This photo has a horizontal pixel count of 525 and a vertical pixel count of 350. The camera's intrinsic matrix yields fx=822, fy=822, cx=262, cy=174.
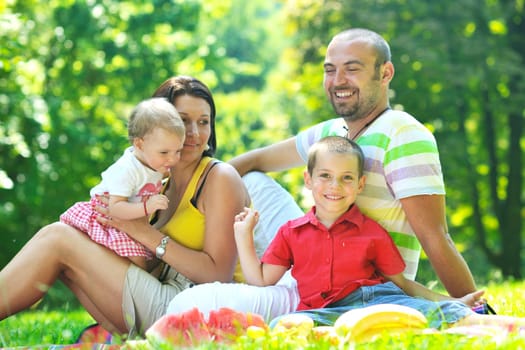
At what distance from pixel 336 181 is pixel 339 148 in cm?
16

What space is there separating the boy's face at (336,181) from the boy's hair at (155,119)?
28.4 inches

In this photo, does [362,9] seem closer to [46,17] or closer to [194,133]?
[46,17]

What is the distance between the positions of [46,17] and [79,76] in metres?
1.11

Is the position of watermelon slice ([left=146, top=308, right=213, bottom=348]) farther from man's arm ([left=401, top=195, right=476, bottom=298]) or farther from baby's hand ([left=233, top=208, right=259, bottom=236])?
man's arm ([left=401, top=195, right=476, bottom=298])

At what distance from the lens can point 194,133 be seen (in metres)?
4.30

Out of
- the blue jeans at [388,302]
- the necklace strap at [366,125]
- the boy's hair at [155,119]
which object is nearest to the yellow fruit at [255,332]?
the blue jeans at [388,302]

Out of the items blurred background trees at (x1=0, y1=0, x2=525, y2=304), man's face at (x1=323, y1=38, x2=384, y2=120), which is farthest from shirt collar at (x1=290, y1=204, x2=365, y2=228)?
blurred background trees at (x1=0, y1=0, x2=525, y2=304)

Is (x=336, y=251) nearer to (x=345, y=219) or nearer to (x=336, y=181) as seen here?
(x=345, y=219)

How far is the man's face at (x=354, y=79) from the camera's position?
4086 millimetres

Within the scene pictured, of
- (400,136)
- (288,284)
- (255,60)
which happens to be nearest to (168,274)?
(288,284)

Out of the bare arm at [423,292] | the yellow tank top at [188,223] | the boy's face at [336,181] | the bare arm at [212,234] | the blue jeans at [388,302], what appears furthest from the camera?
the yellow tank top at [188,223]

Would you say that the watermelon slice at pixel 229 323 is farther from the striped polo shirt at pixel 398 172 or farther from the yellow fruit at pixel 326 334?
the striped polo shirt at pixel 398 172

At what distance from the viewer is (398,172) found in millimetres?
3846

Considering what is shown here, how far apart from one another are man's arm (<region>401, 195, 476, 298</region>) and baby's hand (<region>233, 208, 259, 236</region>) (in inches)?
27.6
